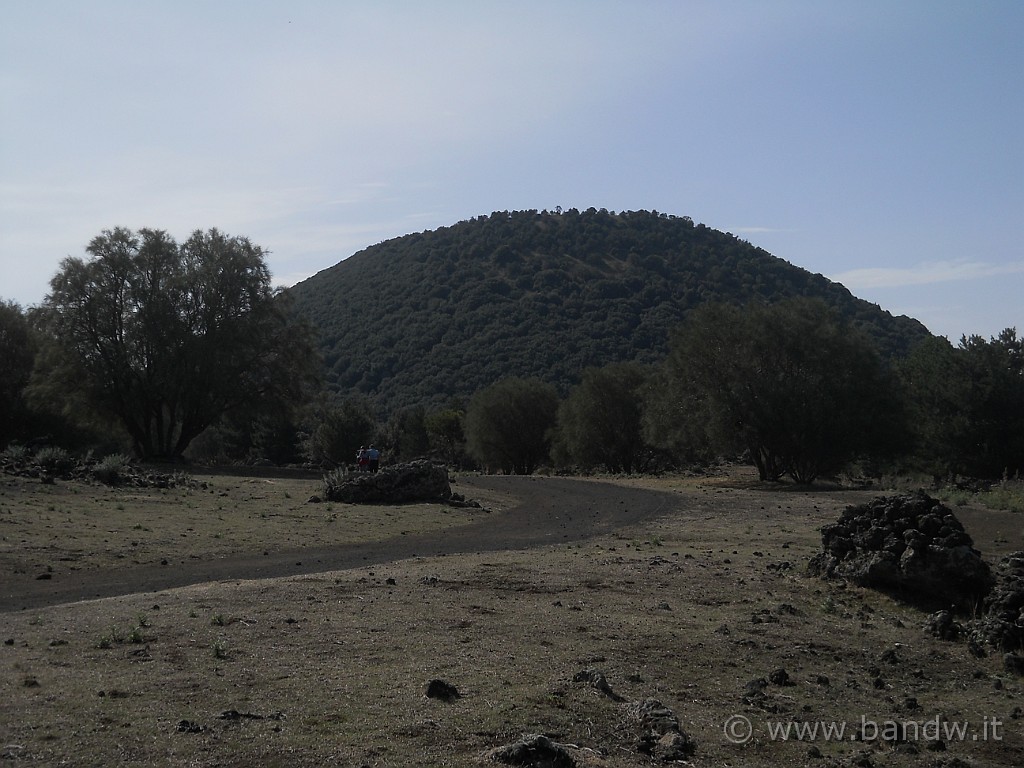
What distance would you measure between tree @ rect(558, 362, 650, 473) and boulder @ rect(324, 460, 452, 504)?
2791cm

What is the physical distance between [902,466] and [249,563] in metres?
43.8

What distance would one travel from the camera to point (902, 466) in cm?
5041

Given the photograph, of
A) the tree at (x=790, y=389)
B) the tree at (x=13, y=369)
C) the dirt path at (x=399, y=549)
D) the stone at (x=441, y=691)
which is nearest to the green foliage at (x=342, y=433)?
the tree at (x=13, y=369)

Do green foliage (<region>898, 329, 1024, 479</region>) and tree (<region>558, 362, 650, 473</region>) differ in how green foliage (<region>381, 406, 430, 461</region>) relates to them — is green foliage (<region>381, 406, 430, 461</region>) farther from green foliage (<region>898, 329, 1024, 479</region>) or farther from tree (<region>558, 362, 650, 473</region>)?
green foliage (<region>898, 329, 1024, 479</region>)

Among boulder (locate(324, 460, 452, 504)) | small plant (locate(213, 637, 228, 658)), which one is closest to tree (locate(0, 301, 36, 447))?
boulder (locate(324, 460, 452, 504))

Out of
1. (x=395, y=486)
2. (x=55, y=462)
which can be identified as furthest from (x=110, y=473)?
(x=395, y=486)

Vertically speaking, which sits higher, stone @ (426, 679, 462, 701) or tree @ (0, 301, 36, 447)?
tree @ (0, 301, 36, 447)

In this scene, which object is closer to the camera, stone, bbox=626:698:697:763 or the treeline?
stone, bbox=626:698:697:763

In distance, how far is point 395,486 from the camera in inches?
1091

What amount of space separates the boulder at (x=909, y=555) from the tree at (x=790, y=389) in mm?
23330

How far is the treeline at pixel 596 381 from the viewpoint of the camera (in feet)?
124

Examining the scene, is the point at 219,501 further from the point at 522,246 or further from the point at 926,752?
the point at 522,246

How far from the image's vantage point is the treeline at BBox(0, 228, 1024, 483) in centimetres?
3766

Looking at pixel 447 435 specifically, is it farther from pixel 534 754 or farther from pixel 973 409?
pixel 534 754
